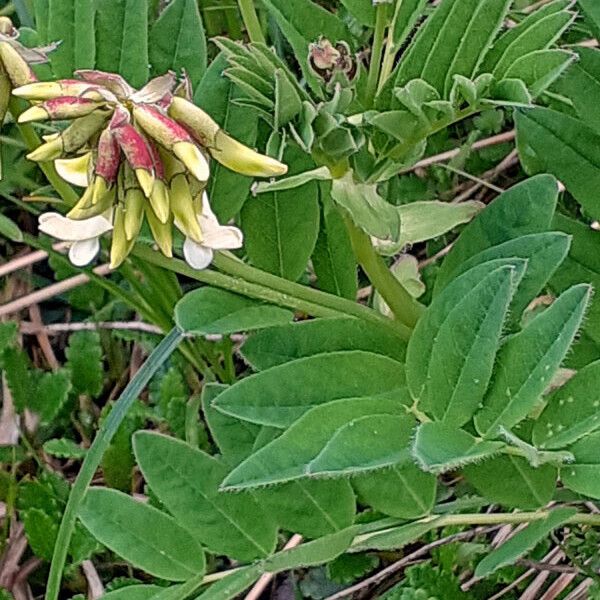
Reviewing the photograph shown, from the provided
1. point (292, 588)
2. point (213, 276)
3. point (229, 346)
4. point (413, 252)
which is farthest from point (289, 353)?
point (413, 252)

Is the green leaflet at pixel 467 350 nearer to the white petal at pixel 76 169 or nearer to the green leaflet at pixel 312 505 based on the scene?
the green leaflet at pixel 312 505

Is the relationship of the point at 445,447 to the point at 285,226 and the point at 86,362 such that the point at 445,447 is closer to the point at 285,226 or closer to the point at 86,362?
the point at 285,226

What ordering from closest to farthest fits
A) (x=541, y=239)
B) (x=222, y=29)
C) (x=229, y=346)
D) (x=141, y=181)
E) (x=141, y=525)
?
(x=141, y=181) < (x=541, y=239) < (x=141, y=525) < (x=229, y=346) < (x=222, y=29)

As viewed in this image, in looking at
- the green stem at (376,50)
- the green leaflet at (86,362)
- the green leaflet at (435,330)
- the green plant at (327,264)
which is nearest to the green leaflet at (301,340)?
the green plant at (327,264)

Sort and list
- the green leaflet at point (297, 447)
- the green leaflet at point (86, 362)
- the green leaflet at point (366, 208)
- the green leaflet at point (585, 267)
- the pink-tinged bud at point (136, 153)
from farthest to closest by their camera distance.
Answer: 1. the green leaflet at point (86, 362)
2. the green leaflet at point (585, 267)
3. the green leaflet at point (366, 208)
4. the green leaflet at point (297, 447)
5. the pink-tinged bud at point (136, 153)

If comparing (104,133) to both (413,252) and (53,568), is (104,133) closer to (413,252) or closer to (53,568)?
(53,568)

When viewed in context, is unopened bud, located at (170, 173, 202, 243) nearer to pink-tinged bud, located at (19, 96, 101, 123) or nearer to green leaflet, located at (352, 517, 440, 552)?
pink-tinged bud, located at (19, 96, 101, 123)

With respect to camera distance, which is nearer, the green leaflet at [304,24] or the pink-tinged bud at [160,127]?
the pink-tinged bud at [160,127]
